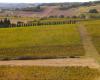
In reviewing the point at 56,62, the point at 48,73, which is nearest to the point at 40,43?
the point at 56,62

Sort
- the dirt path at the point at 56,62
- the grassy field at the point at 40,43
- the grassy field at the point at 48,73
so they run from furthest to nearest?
1. the grassy field at the point at 40,43
2. the dirt path at the point at 56,62
3. the grassy field at the point at 48,73

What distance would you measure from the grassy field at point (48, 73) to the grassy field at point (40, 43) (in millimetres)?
8105

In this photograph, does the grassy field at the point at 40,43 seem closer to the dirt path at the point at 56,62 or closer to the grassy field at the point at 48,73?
the dirt path at the point at 56,62

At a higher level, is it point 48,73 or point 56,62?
point 48,73

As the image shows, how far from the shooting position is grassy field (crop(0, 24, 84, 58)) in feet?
144

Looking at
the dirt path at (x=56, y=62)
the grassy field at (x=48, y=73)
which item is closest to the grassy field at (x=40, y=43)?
the dirt path at (x=56, y=62)

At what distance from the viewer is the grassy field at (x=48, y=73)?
30.5 m

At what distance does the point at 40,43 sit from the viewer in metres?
49.3

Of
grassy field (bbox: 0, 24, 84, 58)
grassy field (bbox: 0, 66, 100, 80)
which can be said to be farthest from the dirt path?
grassy field (bbox: 0, 24, 84, 58)

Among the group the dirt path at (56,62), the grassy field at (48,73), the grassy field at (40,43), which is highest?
the grassy field at (48,73)

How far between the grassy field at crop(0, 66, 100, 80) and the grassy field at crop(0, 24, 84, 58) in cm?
811

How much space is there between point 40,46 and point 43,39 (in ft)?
13.7

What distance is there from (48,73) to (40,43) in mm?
17237

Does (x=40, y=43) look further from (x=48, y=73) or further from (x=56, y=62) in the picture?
(x=48, y=73)
